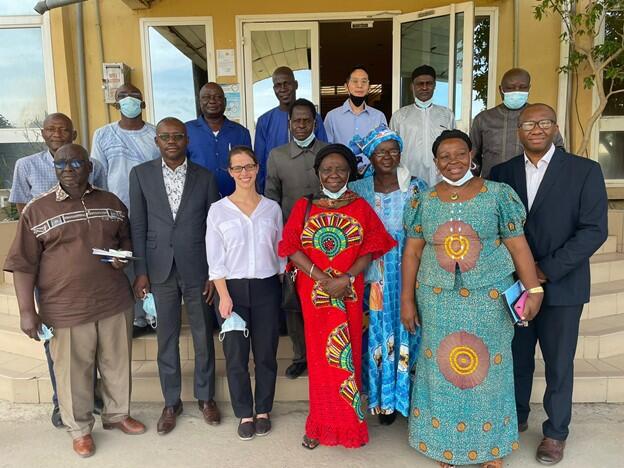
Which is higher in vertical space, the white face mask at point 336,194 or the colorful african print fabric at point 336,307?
the white face mask at point 336,194

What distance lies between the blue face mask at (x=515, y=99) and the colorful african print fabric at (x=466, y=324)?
4.46 feet

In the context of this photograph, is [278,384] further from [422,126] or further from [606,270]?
[606,270]

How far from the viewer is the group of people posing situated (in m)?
2.46

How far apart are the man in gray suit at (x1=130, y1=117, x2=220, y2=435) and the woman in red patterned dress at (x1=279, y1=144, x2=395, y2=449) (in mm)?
632

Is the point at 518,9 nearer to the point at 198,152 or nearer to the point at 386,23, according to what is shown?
the point at 386,23

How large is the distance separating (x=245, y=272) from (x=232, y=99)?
3.86m

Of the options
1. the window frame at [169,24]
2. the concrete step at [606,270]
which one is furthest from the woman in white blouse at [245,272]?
the window frame at [169,24]

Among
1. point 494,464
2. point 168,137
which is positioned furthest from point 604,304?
point 168,137

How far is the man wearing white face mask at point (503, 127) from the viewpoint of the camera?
344 cm

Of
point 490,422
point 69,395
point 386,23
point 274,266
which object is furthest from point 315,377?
point 386,23

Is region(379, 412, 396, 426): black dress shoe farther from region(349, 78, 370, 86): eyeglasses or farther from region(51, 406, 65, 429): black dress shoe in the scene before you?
region(349, 78, 370, 86): eyeglasses

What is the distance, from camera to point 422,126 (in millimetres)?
3840

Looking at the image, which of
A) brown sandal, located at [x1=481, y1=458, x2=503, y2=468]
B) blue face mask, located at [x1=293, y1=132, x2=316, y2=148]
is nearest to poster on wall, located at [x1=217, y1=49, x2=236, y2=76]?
blue face mask, located at [x1=293, y1=132, x2=316, y2=148]

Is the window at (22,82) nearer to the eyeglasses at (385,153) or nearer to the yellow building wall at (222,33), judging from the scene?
the yellow building wall at (222,33)
